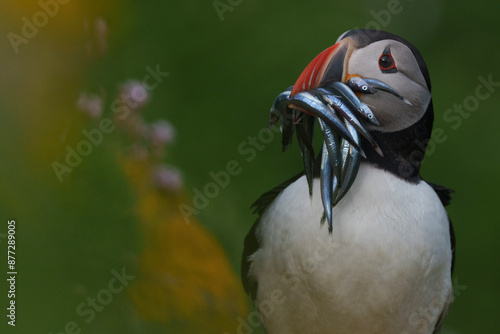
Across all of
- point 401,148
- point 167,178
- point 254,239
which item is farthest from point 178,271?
point 401,148

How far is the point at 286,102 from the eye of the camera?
1.50 meters

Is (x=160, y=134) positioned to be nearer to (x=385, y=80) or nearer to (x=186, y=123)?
(x=186, y=123)

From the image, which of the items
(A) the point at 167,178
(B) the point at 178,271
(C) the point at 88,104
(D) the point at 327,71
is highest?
(C) the point at 88,104

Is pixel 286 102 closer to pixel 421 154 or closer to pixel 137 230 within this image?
pixel 421 154

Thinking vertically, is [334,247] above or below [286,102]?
below

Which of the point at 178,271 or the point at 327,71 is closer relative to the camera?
the point at 327,71

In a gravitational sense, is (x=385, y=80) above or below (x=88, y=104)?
below

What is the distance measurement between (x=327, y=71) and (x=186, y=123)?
74 centimetres

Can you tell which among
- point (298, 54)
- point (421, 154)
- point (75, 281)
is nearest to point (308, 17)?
point (298, 54)

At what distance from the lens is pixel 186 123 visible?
2.14m

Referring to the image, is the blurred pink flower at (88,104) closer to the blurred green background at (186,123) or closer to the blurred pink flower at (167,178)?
the blurred green background at (186,123)

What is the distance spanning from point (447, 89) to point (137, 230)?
3.48 ft

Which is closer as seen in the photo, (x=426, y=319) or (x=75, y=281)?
(x=426, y=319)

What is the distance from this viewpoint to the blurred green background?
1982mm
